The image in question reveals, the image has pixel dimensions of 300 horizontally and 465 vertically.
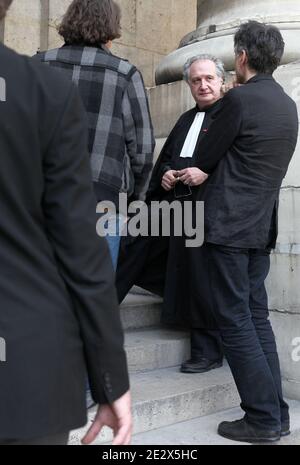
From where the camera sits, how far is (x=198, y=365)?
12.0ft

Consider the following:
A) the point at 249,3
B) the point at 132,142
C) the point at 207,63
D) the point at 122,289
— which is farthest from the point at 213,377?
the point at 249,3

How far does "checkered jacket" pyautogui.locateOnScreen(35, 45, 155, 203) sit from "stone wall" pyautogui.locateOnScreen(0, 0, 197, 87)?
3248mm

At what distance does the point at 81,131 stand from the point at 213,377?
253 centimetres

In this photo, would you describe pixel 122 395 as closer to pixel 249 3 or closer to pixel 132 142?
pixel 132 142

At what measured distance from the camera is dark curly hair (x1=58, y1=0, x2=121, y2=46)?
9.03 ft

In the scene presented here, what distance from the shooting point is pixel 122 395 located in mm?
1329

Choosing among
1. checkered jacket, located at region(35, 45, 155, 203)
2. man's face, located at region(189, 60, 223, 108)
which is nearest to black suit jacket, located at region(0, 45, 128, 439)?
checkered jacket, located at region(35, 45, 155, 203)

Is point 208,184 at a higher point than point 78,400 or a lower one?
higher

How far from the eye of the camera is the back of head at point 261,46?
297cm

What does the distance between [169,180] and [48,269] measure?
8.13 ft

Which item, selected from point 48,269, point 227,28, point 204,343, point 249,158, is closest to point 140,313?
point 204,343

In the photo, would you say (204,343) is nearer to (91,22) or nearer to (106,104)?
(106,104)

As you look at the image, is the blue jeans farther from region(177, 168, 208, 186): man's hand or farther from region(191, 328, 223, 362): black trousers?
region(191, 328, 223, 362): black trousers
